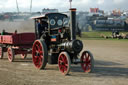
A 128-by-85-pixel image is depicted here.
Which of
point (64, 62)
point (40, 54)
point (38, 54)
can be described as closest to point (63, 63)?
point (64, 62)

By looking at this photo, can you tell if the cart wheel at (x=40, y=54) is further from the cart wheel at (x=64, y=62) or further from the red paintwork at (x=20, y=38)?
the red paintwork at (x=20, y=38)

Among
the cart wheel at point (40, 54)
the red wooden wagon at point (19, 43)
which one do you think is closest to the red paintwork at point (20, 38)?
the red wooden wagon at point (19, 43)

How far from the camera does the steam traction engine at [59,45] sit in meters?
8.05

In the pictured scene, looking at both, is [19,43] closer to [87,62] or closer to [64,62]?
[64,62]

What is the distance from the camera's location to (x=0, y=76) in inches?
310

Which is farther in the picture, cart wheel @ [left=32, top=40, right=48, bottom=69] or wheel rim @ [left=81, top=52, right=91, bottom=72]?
cart wheel @ [left=32, top=40, right=48, bottom=69]

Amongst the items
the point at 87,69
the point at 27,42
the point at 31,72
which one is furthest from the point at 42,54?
the point at 27,42

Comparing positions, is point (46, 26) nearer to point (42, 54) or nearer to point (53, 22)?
point (53, 22)

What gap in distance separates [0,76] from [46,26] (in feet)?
9.18

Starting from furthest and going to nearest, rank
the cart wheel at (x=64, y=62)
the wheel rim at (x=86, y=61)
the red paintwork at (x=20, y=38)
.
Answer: the red paintwork at (x=20, y=38)
the wheel rim at (x=86, y=61)
the cart wheel at (x=64, y=62)

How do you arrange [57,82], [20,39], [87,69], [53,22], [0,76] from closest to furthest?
[57,82] → [0,76] → [87,69] → [53,22] → [20,39]

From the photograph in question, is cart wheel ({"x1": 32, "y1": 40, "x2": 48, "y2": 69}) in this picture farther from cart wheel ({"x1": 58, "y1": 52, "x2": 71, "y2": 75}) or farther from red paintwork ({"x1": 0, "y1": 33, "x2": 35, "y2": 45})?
red paintwork ({"x1": 0, "y1": 33, "x2": 35, "y2": 45})

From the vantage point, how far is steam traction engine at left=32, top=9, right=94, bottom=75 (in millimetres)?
8055

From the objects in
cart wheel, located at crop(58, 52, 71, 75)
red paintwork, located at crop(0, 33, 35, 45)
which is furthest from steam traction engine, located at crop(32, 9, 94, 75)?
red paintwork, located at crop(0, 33, 35, 45)
